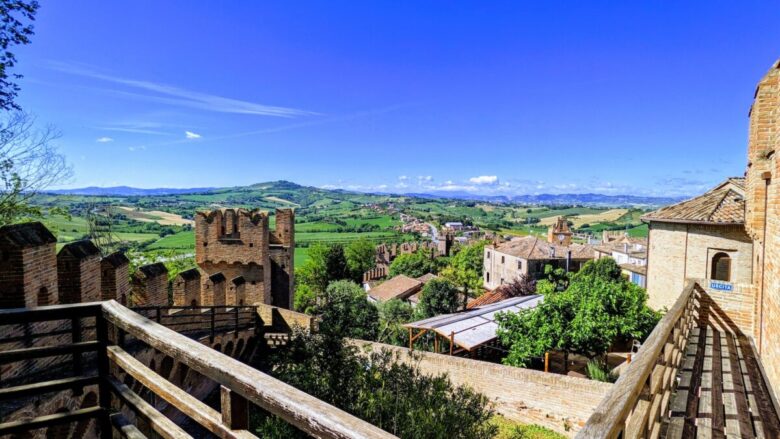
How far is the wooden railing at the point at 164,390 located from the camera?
131cm

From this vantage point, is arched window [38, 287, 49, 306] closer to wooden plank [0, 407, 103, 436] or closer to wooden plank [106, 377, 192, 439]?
wooden plank [0, 407, 103, 436]

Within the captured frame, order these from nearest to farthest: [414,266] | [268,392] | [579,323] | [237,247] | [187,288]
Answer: [268,392], [187,288], [579,323], [237,247], [414,266]

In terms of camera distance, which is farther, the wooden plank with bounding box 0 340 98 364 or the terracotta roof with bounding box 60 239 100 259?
the terracotta roof with bounding box 60 239 100 259

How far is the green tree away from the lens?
6775 cm

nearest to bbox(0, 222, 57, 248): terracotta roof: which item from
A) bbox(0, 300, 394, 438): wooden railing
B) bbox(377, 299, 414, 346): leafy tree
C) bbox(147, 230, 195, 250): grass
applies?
bbox(0, 300, 394, 438): wooden railing

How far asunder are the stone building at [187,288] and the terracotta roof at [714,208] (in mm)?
→ 17185

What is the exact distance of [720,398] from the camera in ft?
13.3

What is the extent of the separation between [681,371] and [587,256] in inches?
1881

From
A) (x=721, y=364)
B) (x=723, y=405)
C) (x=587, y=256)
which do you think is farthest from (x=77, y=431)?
(x=587, y=256)

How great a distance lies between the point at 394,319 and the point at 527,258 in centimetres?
2215

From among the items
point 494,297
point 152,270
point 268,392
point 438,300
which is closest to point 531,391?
point 152,270

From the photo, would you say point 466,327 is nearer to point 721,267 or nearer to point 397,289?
point 721,267

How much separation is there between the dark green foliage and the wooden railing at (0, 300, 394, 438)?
4.20 metres

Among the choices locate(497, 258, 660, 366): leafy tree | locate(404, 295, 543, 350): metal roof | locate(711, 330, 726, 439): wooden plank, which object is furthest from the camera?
locate(404, 295, 543, 350): metal roof
